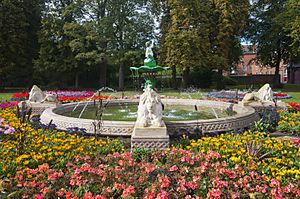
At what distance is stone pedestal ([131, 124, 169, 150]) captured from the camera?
5.27 meters

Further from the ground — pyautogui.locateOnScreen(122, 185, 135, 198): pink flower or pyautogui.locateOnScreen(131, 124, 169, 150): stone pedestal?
pyautogui.locateOnScreen(131, 124, 169, 150): stone pedestal

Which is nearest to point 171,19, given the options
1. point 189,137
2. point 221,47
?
point 221,47

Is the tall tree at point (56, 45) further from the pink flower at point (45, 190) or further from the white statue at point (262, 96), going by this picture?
the pink flower at point (45, 190)

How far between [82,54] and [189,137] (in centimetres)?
2220

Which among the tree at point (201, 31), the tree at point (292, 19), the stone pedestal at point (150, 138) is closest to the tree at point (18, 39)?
the tree at point (201, 31)

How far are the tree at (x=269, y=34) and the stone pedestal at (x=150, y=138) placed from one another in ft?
92.4

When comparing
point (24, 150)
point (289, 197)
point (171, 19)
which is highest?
point (171, 19)

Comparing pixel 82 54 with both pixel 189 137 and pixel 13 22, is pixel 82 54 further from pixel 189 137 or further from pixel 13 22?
pixel 189 137

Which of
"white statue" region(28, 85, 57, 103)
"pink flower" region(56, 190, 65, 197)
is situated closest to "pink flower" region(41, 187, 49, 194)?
"pink flower" region(56, 190, 65, 197)

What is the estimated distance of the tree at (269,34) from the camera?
30141 millimetres

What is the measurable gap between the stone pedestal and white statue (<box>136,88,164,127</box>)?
196 millimetres

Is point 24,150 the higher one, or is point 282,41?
point 282,41

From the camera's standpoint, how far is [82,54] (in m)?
26.3

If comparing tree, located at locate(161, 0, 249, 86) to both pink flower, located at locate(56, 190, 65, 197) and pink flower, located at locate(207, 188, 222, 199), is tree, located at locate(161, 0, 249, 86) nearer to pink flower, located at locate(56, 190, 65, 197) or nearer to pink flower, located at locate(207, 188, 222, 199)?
pink flower, located at locate(207, 188, 222, 199)
